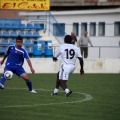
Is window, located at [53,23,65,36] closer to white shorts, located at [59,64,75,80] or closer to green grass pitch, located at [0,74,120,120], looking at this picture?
green grass pitch, located at [0,74,120,120]

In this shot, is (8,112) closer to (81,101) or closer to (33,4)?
(81,101)

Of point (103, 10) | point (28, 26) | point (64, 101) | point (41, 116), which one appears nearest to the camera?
point (41, 116)

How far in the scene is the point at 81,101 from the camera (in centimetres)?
1526

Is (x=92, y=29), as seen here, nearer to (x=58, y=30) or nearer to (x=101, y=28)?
(x=101, y=28)

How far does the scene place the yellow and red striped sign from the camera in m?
35.8

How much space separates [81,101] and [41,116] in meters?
3.52

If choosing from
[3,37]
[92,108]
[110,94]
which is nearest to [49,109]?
[92,108]

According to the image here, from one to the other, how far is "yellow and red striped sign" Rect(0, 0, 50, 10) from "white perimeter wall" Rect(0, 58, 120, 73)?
5687 millimetres

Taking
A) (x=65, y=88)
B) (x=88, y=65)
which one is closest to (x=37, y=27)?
(x=88, y=65)

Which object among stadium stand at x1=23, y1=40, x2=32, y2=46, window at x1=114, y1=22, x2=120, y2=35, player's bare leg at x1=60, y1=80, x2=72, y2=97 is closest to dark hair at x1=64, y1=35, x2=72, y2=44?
player's bare leg at x1=60, y1=80, x2=72, y2=97

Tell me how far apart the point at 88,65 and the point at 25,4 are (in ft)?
→ 22.2

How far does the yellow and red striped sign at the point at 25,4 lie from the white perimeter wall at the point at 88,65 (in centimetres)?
569

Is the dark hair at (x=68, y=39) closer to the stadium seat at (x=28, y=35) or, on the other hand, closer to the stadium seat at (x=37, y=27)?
the stadium seat at (x=28, y=35)

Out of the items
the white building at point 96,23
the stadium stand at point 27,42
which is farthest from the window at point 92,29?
the stadium stand at point 27,42
